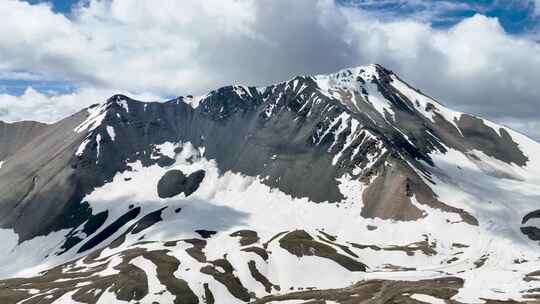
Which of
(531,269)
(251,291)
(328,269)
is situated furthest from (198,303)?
(531,269)

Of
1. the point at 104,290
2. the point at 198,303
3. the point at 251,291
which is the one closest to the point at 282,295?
the point at 251,291

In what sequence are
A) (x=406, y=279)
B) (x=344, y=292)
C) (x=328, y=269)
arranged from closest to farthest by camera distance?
(x=344, y=292)
(x=406, y=279)
(x=328, y=269)

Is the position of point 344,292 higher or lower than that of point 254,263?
lower

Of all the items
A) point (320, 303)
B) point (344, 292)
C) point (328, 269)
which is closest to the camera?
point (320, 303)

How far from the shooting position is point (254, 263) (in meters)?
199

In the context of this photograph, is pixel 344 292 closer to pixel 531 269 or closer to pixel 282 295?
pixel 282 295

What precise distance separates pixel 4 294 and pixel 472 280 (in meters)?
153

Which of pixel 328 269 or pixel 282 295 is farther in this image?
pixel 328 269

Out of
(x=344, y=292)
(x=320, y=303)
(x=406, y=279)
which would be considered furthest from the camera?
(x=406, y=279)

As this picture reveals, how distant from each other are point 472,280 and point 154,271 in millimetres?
101867

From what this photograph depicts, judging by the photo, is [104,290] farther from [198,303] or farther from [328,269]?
[328,269]

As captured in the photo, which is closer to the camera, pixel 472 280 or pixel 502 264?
pixel 472 280

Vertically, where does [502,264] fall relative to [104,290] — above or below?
above

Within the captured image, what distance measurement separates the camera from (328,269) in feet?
646
